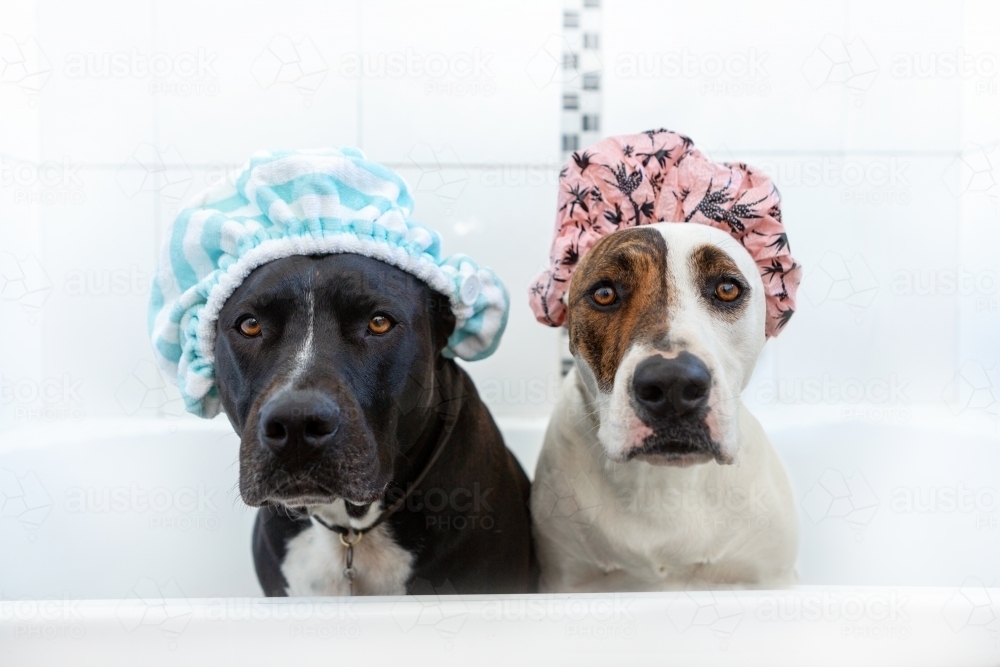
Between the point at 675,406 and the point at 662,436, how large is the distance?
0.06 m

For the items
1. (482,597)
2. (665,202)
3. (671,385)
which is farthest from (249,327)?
(665,202)

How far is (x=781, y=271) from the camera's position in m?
1.32

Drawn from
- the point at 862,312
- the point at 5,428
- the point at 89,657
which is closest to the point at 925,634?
the point at 89,657

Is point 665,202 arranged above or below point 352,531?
above

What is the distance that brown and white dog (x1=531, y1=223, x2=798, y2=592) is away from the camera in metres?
1.06

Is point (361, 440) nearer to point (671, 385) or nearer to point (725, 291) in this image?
point (671, 385)

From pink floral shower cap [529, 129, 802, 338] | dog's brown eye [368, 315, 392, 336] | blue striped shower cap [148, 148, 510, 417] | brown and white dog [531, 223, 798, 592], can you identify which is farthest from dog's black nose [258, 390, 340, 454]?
pink floral shower cap [529, 129, 802, 338]

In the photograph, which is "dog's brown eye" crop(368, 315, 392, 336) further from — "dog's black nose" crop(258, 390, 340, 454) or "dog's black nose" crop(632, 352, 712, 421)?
"dog's black nose" crop(632, 352, 712, 421)

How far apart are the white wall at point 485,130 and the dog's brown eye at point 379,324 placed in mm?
1110

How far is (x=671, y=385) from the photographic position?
1.01 meters

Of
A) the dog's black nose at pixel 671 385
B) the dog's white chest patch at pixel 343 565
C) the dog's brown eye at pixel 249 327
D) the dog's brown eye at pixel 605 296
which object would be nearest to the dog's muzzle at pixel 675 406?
the dog's black nose at pixel 671 385

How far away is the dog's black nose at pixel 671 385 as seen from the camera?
1.01m

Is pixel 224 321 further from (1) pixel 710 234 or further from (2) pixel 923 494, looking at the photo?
(2) pixel 923 494

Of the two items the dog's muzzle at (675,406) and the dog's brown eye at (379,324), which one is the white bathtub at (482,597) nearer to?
the dog's muzzle at (675,406)
